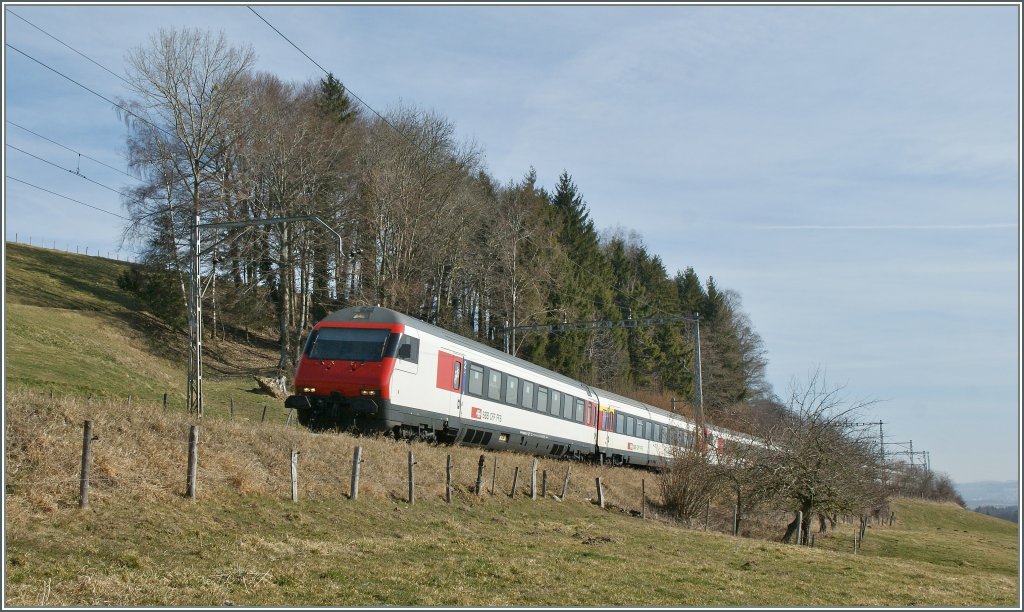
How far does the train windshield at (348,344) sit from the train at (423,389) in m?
0.03

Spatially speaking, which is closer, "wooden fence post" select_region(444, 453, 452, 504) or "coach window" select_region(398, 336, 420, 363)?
"wooden fence post" select_region(444, 453, 452, 504)

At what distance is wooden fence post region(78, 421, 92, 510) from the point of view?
12.1 meters

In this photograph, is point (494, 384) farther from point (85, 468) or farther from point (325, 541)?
point (85, 468)

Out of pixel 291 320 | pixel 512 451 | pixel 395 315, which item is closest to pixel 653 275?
pixel 291 320

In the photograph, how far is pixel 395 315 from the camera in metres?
22.2

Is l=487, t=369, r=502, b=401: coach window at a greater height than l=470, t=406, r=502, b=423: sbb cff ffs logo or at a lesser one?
A: greater

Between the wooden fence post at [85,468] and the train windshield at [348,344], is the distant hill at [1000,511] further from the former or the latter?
the wooden fence post at [85,468]

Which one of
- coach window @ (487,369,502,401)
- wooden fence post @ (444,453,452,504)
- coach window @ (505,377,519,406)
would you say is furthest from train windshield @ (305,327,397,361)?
coach window @ (505,377,519,406)

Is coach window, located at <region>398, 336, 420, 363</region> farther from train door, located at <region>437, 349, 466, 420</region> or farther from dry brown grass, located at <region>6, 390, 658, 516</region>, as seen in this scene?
dry brown grass, located at <region>6, 390, 658, 516</region>

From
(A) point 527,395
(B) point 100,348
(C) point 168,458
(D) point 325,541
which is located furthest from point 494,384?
(B) point 100,348

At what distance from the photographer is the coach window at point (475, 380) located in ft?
81.9

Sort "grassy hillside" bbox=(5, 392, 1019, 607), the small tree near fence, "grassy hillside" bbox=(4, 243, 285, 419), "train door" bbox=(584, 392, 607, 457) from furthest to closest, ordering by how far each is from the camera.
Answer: "train door" bbox=(584, 392, 607, 457), "grassy hillside" bbox=(4, 243, 285, 419), the small tree near fence, "grassy hillside" bbox=(5, 392, 1019, 607)

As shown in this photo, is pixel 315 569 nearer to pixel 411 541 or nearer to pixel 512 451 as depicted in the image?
pixel 411 541

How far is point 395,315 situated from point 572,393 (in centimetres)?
1201
